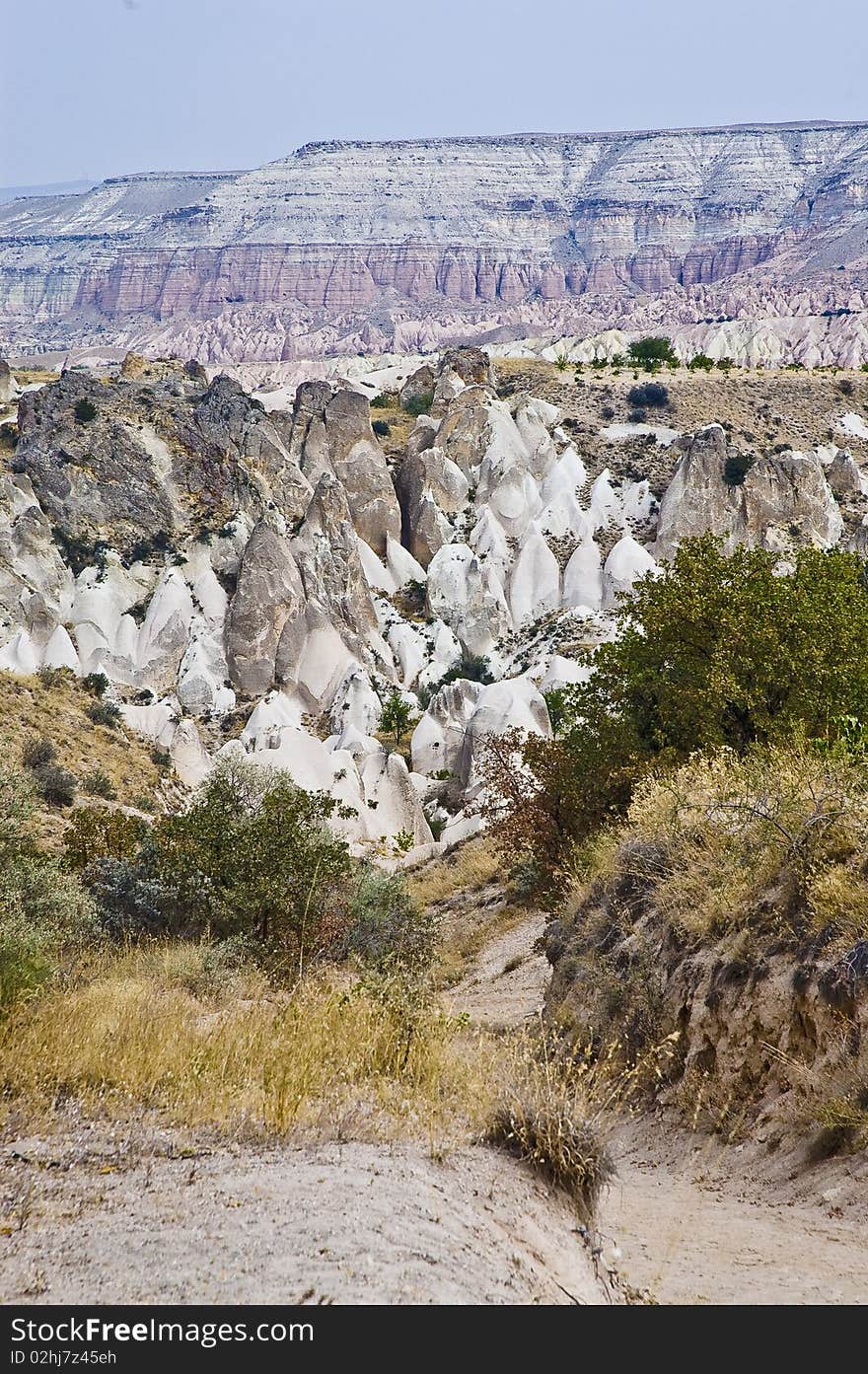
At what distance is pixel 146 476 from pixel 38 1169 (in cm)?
4830

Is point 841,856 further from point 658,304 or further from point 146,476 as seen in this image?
point 658,304

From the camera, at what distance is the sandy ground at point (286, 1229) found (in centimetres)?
343

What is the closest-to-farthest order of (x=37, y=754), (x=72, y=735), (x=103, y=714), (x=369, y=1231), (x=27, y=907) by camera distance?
(x=369, y=1231) < (x=27, y=907) < (x=37, y=754) < (x=72, y=735) < (x=103, y=714)

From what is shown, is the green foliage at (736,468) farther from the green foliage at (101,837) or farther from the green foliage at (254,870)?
the green foliage at (254,870)

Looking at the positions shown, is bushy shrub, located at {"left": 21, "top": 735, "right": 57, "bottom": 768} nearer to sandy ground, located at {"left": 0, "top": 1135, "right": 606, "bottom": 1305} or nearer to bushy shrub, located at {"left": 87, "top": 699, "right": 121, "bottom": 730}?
bushy shrub, located at {"left": 87, "top": 699, "right": 121, "bottom": 730}

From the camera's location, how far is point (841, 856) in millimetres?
6621

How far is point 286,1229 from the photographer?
3768 millimetres

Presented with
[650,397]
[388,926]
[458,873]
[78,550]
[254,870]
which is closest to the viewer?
[254,870]

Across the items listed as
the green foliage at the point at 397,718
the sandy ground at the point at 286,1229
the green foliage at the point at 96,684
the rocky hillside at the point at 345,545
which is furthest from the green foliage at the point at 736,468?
the sandy ground at the point at 286,1229

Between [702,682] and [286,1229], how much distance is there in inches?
357

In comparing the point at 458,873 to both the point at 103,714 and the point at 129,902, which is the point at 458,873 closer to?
the point at 129,902

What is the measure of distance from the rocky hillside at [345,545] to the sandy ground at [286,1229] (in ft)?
99.5

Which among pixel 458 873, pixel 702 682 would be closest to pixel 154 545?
pixel 458 873
